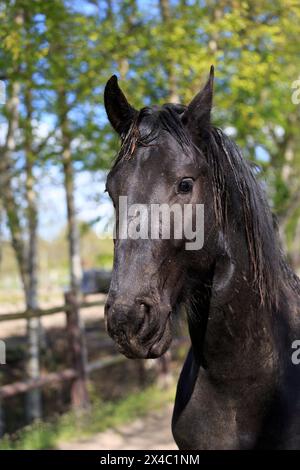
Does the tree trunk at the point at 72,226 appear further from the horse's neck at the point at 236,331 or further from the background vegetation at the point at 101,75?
the horse's neck at the point at 236,331

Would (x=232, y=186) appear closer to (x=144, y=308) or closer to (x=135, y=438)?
(x=144, y=308)

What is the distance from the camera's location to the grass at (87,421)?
5.79m

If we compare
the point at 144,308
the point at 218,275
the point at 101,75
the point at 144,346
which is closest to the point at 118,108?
the point at 218,275

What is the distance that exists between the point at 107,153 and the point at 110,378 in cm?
587

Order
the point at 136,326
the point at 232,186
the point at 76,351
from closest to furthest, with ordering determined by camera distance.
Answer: the point at 136,326 → the point at 232,186 → the point at 76,351

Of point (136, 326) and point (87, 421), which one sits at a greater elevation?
point (136, 326)

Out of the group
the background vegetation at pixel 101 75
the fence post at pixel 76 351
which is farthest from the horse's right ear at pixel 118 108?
the fence post at pixel 76 351

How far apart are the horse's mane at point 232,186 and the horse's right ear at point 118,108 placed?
0.42 feet

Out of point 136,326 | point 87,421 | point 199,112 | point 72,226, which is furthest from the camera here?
point 72,226

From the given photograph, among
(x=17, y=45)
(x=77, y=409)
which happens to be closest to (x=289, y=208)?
(x=77, y=409)

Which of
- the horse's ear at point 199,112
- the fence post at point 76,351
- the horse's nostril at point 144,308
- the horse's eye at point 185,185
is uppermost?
the horse's ear at point 199,112

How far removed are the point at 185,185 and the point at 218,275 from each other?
0.46 m

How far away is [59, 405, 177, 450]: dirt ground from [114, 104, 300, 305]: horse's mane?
162 inches

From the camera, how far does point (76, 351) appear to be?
23.8 ft
